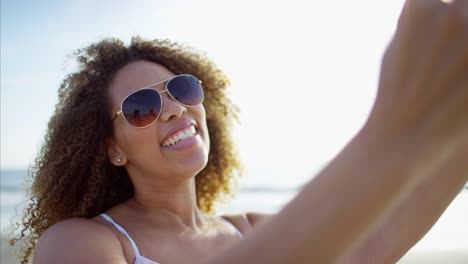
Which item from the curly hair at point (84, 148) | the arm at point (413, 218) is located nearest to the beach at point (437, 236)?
Result: the curly hair at point (84, 148)

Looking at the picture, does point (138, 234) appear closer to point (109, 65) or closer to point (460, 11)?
point (109, 65)

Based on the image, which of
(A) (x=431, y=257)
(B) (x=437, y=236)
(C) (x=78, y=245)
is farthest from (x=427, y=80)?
(B) (x=437, y=236)

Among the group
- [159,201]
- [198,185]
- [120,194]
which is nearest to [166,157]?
[159,201]

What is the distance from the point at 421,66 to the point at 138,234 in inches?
90.1

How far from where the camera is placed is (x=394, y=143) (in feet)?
2.65

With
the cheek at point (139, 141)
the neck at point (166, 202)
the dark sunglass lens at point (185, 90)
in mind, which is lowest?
the neck at point (166, 202)

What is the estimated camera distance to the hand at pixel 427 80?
760 mm

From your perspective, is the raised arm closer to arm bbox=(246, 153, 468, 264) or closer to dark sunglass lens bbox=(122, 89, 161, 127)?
arm bbox=(246, 153, 468, 264)

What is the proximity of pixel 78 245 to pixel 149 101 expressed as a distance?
955 mm

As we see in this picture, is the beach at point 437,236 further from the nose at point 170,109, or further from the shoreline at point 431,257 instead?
the nose at point 170,109

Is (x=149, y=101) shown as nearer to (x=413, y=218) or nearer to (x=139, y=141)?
(x=139, y=141)

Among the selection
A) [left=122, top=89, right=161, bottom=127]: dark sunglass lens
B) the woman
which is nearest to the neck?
the woman

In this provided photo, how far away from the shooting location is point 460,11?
0.75 m

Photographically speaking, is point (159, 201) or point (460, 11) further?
point (159, 201)
